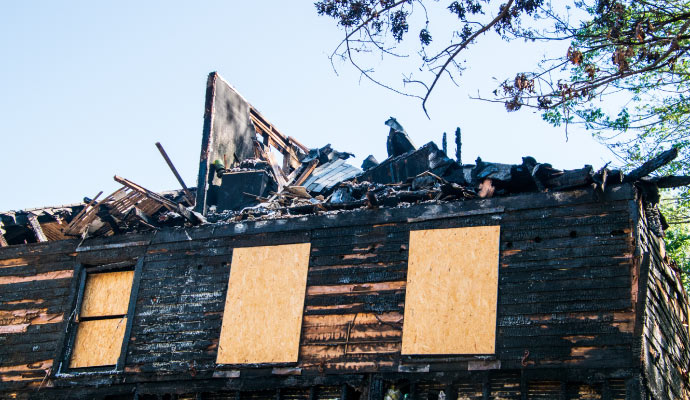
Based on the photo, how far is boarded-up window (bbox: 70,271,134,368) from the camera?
55.8ft

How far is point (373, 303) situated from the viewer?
15.2m

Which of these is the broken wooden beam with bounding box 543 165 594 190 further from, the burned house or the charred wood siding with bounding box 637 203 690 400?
the charred wood siding with bounding box 637 203 690 400

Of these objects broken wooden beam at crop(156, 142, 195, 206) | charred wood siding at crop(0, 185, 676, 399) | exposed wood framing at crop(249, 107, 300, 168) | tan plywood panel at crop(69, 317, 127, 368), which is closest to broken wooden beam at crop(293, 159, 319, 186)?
exposed wood framing at crop(249, 107, 300, 168)

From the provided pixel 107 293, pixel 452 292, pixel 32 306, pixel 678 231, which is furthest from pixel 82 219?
pixel 678 231

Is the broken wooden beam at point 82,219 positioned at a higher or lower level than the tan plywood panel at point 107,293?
higher

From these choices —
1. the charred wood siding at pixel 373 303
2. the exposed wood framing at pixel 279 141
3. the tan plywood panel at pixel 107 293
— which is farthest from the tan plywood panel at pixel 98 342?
the exposed wood framing at pixel 279 141

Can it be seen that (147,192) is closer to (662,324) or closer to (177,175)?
(177,175)

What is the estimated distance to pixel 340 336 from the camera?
49.8ft

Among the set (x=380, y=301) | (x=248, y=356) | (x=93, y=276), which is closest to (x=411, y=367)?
(x=380, y=301)

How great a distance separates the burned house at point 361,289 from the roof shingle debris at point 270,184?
49 millimetres

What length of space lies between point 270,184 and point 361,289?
5.68 m

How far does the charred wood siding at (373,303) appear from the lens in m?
13.5

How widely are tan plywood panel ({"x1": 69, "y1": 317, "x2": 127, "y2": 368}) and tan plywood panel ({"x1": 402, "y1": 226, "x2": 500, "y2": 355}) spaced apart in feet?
19.6

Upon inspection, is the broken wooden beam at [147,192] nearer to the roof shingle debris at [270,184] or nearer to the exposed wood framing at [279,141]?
the roof shingle debris at [270,184]
